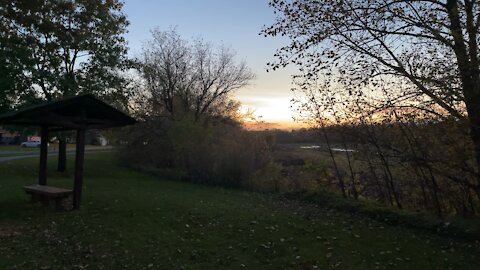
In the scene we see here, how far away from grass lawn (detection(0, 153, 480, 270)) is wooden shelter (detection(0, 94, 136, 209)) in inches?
54.7

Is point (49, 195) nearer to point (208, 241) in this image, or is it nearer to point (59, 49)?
point (208, 241)

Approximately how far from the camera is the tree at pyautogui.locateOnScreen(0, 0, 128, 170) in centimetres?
1991

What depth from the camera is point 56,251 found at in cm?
714

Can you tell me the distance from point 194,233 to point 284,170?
12056 mm

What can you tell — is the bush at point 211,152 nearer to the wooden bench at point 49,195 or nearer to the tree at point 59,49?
the tree at point 59,49

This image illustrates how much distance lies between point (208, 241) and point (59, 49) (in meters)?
18.4

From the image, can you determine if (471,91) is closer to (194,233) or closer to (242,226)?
(242,226)

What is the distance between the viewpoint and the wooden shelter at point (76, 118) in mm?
10180

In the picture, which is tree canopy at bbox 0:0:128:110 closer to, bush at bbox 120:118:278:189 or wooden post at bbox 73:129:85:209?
bush at bbox 120:118:278:189

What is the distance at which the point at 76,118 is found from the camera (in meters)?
10.9

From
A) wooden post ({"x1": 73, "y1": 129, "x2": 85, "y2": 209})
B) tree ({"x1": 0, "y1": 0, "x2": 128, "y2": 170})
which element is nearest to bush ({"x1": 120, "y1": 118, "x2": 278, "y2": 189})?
tree ({"x1": 0, "y1": 0, "x2": 128, "y2": 170})

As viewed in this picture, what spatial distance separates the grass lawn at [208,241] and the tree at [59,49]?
10576 mm

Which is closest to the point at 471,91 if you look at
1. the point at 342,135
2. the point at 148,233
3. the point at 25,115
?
the point at 342,135

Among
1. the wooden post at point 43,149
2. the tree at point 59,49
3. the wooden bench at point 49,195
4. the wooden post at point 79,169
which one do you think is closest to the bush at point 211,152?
the tree at point 59,49
